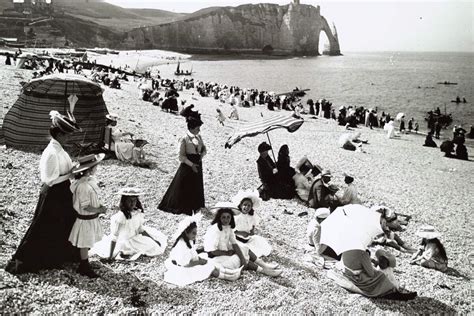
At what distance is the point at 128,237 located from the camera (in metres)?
6.78

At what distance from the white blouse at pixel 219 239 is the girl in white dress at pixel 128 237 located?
3.35 feet

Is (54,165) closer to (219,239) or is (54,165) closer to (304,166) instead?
(219,239)

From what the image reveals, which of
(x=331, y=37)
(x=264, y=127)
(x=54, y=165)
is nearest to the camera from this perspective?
(x=54, y=165)

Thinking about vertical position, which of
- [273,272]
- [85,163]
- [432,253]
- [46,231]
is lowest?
[432,253]

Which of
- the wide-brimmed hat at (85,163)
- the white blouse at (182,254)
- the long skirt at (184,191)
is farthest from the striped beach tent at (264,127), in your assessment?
the wide-brimmed hat at (85,163)

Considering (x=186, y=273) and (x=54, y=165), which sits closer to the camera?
(x=54, y=165)

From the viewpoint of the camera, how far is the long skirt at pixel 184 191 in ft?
28.3

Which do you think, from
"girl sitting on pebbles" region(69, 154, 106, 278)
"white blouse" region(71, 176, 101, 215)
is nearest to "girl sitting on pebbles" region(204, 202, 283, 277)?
"girl sitting on pebbles" region(69, 154, 106, 278)

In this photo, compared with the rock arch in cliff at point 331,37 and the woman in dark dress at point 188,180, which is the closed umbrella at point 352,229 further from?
the rock arch in cliff at point 331,37

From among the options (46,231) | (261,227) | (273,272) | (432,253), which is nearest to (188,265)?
(273,272)

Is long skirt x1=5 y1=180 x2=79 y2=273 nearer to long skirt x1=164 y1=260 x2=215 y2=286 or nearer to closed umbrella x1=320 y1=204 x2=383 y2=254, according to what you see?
long skirt x1=164 y1=260 x2=215 y2=286

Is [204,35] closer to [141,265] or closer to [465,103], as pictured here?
[465,103]

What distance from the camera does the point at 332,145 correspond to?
20406 mm

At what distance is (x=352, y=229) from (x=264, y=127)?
4283 millimetres
